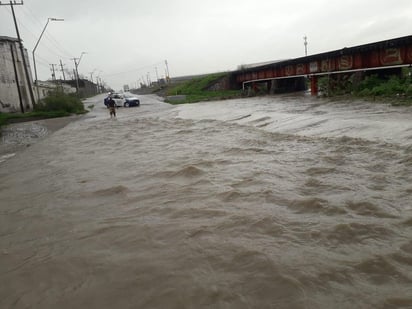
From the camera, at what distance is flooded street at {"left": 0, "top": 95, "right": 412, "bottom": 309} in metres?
2.83

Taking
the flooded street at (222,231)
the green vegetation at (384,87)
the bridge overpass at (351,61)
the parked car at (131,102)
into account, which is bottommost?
the flooded street at (222,231)

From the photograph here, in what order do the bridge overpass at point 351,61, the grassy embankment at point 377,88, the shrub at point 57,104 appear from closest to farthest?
the grassy embankment at point 377,88 < the bridge overpass at point 351,61 < the shrub at point 57,104

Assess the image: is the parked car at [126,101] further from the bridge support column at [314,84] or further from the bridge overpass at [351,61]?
the bridge support column at [314,84]

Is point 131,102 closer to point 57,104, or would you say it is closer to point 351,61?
point 57,104

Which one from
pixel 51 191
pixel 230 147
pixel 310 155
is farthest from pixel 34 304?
pixel 230 147

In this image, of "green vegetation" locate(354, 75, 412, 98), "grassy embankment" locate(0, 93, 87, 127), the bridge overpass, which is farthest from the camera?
"grassy embankment" locate(0, 93, 87, 127)

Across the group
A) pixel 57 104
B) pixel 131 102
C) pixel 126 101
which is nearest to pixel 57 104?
pixel 57 104

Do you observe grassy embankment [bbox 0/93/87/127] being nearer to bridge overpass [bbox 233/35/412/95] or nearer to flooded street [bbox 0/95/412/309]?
bridge overpass [bbox 233/35/412/95]

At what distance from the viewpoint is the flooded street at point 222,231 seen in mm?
2830

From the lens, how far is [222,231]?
Answer: 13.0 feet

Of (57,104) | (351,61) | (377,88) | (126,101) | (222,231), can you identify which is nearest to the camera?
(222,231)

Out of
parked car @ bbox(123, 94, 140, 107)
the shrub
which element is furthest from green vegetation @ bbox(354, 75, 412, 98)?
parked car @ bbox(123, 94, 140, 107)

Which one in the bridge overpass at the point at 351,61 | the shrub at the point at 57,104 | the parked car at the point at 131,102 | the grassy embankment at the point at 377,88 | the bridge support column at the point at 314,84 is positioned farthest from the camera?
the parked car at the point at 131,102

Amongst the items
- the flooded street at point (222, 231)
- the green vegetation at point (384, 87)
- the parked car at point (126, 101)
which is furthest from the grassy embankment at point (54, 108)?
the green vegetation at point (384, 87)
